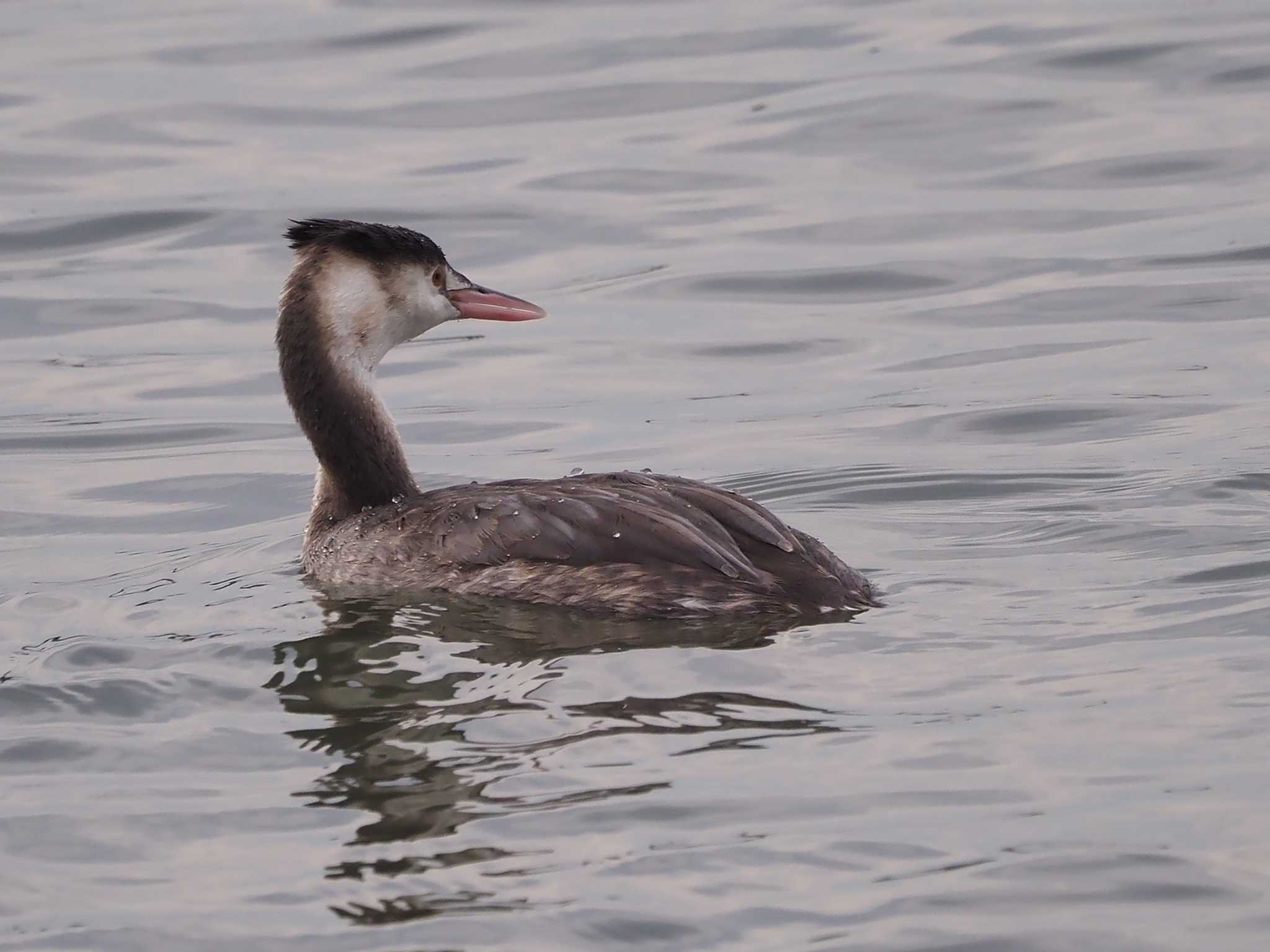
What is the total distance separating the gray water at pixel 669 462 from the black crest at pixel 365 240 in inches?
52.9

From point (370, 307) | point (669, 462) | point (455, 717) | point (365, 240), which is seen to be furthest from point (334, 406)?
point (455, 717)

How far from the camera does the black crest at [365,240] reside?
9.13 metres

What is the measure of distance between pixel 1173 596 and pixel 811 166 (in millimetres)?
8606

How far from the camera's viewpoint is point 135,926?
226 inches

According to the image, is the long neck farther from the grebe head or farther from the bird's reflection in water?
the bird's reflection in water

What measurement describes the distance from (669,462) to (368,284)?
2.12m

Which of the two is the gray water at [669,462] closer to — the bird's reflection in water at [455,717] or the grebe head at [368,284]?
the bird's reflection in water at [455,717]

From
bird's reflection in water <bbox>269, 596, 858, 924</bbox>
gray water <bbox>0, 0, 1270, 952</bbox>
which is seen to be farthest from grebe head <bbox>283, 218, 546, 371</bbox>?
bird's reflection in water <bbox>269, 596, 858, 924</bbox>

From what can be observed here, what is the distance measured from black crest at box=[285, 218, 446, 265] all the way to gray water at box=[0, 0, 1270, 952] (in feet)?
4.41

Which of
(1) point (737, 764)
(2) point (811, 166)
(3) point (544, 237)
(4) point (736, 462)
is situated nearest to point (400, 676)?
(1) point (737, 764)

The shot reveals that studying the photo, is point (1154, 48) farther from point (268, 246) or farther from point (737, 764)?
point (737, 764)

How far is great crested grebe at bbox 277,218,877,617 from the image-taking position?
781 centimetres

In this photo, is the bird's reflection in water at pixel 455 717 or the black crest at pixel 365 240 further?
the black crest at pixel 365 240

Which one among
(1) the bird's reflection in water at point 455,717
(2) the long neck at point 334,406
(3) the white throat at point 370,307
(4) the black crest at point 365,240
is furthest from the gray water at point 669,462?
(4) the black crest at point 365,240
